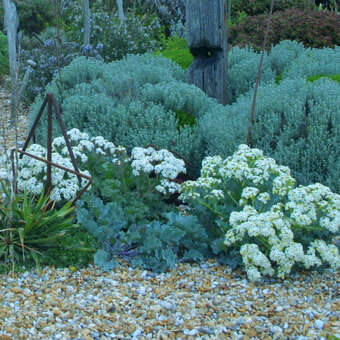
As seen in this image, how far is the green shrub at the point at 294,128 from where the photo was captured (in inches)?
178

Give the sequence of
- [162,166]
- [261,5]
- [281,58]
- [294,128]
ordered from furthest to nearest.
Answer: [261,5] → [281,58] → [294,128] → [162,166]

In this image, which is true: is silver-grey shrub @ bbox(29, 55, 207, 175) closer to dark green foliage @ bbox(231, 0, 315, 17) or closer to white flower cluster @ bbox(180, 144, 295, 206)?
white flower cluster @ bbox(180, 144, 295, 206)

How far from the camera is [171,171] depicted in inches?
159

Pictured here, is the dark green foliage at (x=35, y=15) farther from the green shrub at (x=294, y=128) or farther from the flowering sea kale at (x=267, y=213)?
the flowering sea kale at (x=267, y=213)

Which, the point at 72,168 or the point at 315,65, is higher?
the point at 315,65

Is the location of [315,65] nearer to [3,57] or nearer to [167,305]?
[167,305]

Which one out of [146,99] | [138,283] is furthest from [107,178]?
[146,99]

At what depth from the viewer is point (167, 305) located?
3127 millimetres

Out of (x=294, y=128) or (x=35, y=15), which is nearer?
(x=294, y=128)

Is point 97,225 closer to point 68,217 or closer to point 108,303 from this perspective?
point 68,217

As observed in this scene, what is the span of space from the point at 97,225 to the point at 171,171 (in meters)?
0.66

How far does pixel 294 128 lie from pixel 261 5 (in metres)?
9.71

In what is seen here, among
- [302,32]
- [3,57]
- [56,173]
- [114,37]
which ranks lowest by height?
[56,173]

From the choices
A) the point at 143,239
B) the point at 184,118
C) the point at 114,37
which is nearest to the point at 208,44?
the point at 184,118
